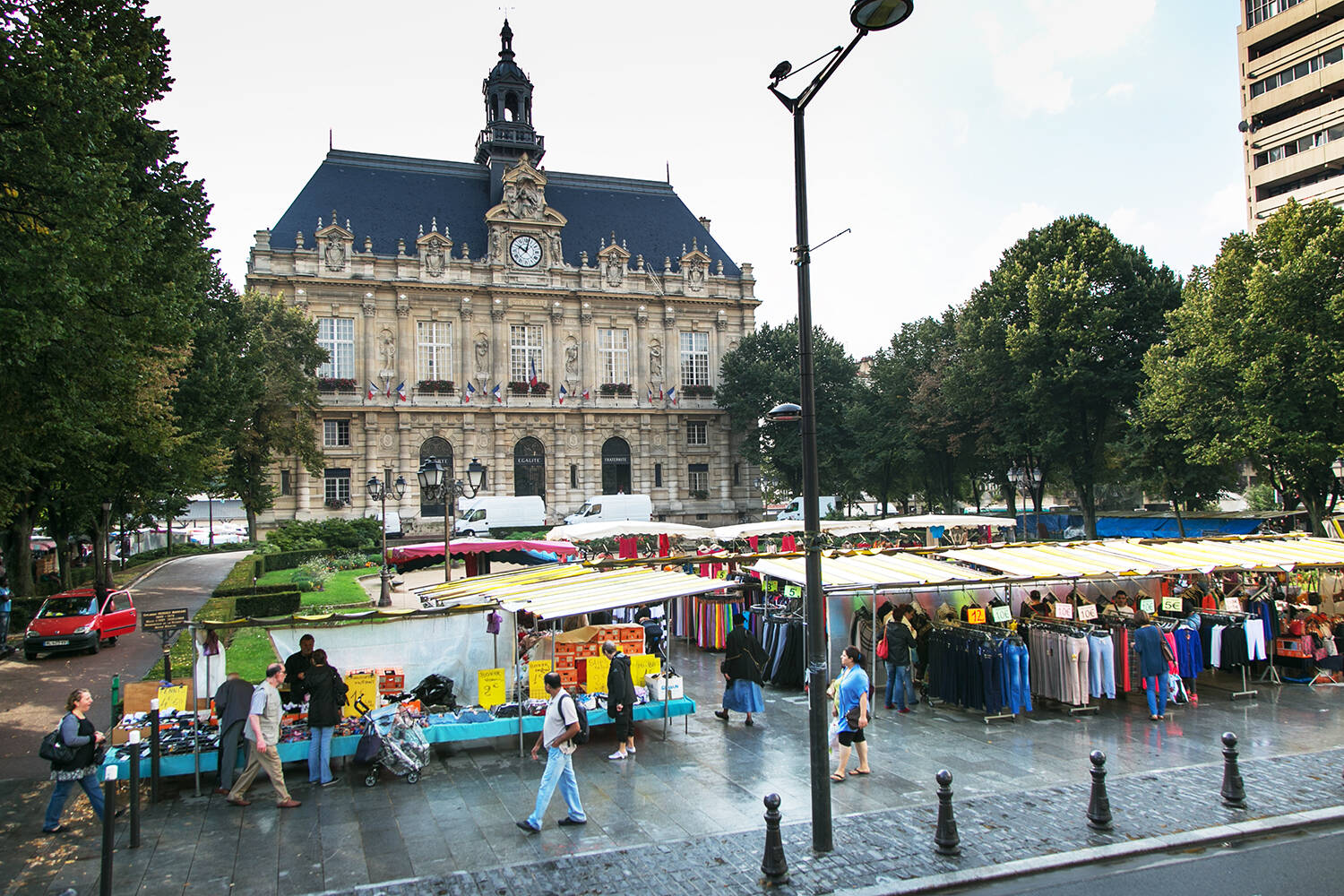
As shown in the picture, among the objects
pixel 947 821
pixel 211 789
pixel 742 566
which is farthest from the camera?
pixel 742 566

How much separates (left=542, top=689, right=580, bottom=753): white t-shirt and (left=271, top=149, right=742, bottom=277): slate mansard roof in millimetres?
52096

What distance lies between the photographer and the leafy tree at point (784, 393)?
57.9m

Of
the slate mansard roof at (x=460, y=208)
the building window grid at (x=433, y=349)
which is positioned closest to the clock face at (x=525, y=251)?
the slate mansard roof at (x=460, y=208)

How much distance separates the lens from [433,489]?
24.9m

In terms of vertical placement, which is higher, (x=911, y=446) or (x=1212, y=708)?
(x=911, y=446)

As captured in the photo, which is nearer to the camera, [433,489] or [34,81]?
A: [34,81]

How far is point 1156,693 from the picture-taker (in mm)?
14070

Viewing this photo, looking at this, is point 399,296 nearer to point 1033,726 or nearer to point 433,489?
point 433,489

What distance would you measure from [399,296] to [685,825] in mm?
51186

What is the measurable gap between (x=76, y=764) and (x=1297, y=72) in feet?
224

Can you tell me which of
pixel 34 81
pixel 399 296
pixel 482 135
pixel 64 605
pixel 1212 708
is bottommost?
pixel 1212 708

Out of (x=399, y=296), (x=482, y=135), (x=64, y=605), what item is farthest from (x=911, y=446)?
(x=64, y=605)

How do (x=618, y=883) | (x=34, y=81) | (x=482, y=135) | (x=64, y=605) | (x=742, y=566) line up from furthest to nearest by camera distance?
1. (x=482, y=135)
2. (x=64, y=605)
3. (x=742, y=566)
4. (x=34, y=81)
5. (x=618, y=883)

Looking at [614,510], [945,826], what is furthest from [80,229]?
[614,510]
